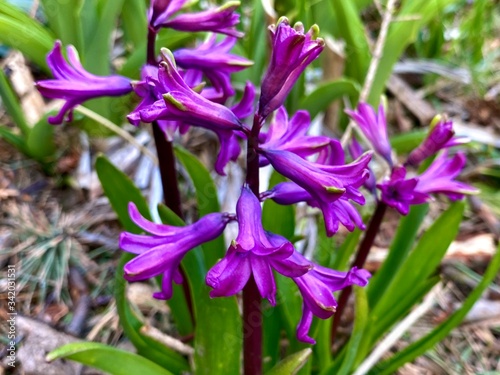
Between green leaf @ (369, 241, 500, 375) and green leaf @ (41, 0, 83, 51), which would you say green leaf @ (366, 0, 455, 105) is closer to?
green leaf @ (369, 241, 500, 375)

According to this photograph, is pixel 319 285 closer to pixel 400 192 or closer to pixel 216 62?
pixel 400 192

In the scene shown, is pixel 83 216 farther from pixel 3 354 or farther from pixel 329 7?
pixel 329 7

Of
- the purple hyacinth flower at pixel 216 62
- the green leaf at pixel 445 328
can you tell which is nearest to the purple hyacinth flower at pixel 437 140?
the green leaf at pixel 445 328

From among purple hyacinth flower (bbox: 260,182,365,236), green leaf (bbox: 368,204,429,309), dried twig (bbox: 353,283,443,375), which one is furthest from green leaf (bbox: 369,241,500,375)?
purple hyacinth flower (bbox: 260,182,365,236)

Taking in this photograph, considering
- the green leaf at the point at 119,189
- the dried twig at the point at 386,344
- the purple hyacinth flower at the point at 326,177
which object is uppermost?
Result: the purple hyacinth flower at the point at 326,177

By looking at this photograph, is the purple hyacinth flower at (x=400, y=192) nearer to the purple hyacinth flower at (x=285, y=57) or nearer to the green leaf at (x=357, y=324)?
the green leaf at (x=357, y=324)
